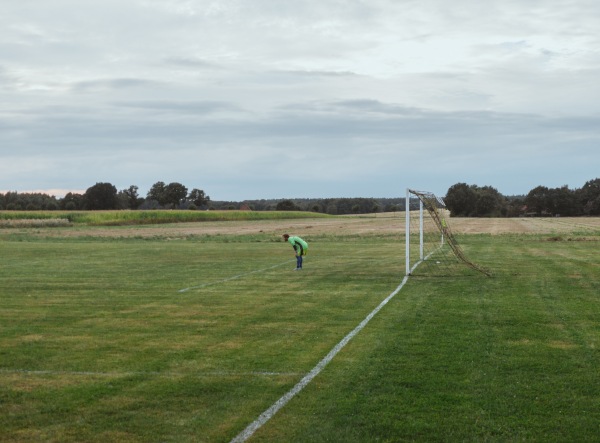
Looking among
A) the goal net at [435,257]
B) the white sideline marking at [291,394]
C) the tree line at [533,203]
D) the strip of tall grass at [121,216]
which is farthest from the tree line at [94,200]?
the white sideline marking at [291,394]

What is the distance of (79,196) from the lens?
15100cm

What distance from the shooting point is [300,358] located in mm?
11406

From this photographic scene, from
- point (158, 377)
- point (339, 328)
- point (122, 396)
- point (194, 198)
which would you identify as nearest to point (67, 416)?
point (122, 396)

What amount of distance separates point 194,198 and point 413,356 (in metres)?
165

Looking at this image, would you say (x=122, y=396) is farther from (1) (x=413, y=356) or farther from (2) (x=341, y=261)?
(2) (x=341, y=261)

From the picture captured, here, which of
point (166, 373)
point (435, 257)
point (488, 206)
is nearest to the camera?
point (166, 373)

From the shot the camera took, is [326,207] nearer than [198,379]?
No

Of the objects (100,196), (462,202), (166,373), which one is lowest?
(166,373)

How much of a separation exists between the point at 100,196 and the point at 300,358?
143381 mm

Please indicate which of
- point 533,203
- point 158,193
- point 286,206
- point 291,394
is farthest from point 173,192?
point 291,394

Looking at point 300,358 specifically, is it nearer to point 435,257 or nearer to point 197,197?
point 435,257

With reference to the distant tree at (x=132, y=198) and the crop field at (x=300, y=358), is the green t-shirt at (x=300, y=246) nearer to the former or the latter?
the crop field at (x=300, y=358)

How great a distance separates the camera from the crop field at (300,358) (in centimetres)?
793

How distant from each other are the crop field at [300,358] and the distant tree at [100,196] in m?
128
